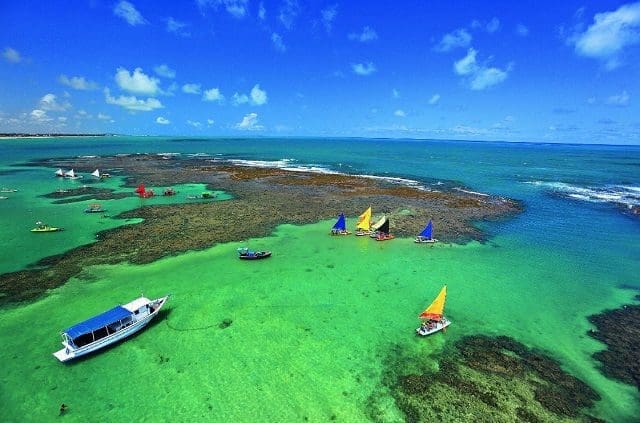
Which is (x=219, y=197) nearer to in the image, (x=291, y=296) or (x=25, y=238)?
(x=25, y=238)

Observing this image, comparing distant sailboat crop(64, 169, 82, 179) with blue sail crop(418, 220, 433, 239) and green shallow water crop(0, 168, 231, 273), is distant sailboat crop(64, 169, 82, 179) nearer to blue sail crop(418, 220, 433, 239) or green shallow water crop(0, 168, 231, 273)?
green shallow water crop(0, 168, 231, 273)

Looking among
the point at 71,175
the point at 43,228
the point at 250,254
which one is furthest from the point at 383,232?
the point at 71,175

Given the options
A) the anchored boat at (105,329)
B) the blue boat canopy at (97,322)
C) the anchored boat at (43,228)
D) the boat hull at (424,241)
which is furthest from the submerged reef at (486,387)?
the anchored boat at (43,228)

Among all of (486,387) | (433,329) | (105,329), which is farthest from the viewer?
(433,329)

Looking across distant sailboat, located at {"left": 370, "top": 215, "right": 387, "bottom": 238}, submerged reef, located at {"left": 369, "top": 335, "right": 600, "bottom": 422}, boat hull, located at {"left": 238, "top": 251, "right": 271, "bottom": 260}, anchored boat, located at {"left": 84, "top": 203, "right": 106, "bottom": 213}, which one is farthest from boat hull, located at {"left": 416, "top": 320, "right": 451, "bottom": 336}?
anchored boat, located at {"left": 84, "top": 203, "right": 106, "bottom": 213}

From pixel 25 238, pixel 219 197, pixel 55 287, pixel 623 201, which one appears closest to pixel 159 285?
pixel 55 287

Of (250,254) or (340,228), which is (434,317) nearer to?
(250,254)
